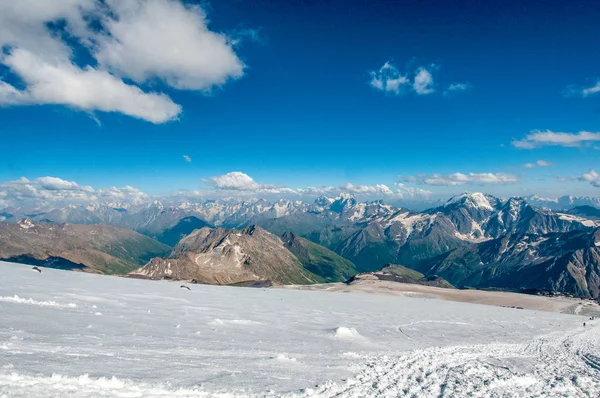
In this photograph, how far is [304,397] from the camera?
10.2 metres

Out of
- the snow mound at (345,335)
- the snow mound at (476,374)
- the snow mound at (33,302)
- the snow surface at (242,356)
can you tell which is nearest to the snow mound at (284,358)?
the snow surface at (242,356)

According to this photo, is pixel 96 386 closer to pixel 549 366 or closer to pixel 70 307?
pixel 70 307

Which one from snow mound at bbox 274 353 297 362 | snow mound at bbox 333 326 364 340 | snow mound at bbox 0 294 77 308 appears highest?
snow mound at bbox 0 294 77 308

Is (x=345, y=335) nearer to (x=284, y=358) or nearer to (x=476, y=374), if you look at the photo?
(x=284, y=358)

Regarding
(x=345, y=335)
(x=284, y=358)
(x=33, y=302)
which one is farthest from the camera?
(x=345, y=335)

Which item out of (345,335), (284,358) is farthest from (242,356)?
(345,335)

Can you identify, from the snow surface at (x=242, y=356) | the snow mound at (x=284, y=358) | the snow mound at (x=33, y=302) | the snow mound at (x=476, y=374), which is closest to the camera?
the snow surface at (x=242, y=356)

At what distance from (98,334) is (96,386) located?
6.30m

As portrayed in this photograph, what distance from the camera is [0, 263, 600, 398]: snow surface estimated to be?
949cm

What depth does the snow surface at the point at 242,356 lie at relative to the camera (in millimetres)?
9492

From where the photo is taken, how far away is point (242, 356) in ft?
45.4

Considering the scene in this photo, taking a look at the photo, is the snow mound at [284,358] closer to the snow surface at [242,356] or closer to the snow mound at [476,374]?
the snow surface at [242,356]

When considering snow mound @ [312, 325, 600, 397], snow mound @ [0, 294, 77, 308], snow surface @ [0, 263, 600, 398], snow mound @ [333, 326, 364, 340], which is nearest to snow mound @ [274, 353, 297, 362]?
snow surface @ [0, 263, 600, 398]

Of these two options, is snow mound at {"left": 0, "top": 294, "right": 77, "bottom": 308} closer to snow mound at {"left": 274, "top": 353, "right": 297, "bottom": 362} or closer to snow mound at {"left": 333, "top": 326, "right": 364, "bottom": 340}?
snow mound at {"left": 274, "top": 353, "right": 297, "bottom": 362}
